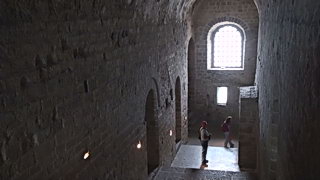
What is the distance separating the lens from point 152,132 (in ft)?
28.9

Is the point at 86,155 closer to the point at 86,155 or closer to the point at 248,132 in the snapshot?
the point at 86,155

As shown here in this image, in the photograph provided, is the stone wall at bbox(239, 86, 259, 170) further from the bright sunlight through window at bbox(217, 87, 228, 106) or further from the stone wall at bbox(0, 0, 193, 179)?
the bright sunlight through window at bbox(217, 87, 228, 106)

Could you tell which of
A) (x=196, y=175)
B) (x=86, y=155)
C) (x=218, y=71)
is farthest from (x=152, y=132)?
(x=218, y=71)

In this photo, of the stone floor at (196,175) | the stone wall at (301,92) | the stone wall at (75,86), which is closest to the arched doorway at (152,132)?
the stone floor at (196,175)

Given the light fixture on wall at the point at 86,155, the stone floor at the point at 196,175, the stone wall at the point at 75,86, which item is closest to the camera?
the stone wall at the point at 75,86

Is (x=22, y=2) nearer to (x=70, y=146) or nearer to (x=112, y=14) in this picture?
(x=70, y=146)

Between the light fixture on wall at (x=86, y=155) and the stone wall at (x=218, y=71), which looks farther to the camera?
the stone wall at (x=218, y=71)

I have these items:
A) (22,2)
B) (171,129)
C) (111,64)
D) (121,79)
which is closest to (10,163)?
(22,2)

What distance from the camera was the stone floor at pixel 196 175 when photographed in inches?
333

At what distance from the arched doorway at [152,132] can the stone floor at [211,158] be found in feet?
5.11

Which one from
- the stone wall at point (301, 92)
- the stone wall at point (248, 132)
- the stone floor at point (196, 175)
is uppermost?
the stone wall at point (301, 92)

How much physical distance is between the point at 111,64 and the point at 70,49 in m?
1.33

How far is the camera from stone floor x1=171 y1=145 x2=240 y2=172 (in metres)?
10.3

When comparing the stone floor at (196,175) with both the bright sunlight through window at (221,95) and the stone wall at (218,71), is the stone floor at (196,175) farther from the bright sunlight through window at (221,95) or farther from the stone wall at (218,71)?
the bright sunlight through window at (221,95)
